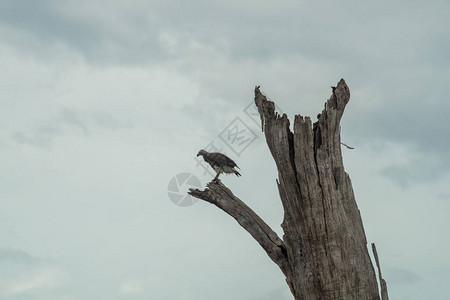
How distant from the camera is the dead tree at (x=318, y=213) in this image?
10.5 m

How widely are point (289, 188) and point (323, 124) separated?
58.9 inches

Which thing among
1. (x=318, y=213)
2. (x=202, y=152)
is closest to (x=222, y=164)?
(x=202, y=152)

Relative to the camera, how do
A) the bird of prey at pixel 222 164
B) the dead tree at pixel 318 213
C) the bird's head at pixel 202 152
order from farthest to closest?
the bird's head at pixel 202 152 < the bird of prey at pixel 222 164 < the dead tree at pixel 318 213

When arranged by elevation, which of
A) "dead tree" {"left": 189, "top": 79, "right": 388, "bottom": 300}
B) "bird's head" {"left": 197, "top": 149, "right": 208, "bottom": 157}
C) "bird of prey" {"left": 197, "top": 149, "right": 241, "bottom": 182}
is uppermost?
"bird's head" {"left": 197, "top": 149, "right": 208, "bottom": 157}

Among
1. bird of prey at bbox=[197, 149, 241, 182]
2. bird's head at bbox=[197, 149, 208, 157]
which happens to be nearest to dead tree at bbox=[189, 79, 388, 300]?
bird of prey at bbox=[197, 149, 241, 182]

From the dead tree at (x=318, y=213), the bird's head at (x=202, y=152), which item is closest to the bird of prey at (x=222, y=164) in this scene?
the bird's head at (x=202, y=152)

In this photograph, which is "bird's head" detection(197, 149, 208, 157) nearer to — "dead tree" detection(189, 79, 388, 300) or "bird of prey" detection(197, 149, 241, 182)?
"bird of prey" detection(197, 149, 241, 182)

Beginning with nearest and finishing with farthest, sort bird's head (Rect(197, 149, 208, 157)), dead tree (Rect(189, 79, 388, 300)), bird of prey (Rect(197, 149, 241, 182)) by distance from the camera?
dead tree (Rect(189, 79, 388, 300))
bird of prey (Rect(197, 149, 241, 182))
bird's head (Rect(197, 149, 208, 157))

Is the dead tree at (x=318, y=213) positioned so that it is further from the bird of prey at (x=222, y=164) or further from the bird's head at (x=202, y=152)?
the bird's head at (x=202, y=152)

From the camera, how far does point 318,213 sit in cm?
1073

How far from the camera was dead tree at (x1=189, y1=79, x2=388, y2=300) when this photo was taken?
10484 mm

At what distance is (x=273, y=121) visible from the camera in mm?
11227

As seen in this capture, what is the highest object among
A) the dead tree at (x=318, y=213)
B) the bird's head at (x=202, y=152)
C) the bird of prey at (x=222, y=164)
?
the bird's head at (x=202, y=152)

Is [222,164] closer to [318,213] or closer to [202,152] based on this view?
[202,152]
